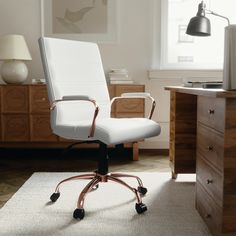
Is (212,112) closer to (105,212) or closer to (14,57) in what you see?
(105,212)

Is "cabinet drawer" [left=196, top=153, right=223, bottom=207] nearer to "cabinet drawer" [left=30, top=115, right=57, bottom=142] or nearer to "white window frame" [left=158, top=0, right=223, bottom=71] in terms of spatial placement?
"cabinet drawer" [left=30, top=115, right=57, bottom=142]

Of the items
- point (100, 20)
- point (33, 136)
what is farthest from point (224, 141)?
point (100, 20)

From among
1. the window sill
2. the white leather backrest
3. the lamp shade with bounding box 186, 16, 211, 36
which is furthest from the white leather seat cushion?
the window sill

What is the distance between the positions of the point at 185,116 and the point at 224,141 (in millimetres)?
1062

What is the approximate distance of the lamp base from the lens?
3.33m

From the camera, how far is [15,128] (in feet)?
10.8

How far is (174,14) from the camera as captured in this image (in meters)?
3.68

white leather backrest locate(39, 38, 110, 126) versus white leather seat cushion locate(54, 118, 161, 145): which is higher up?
white leather backrest locate(39, 38, 110, 126)

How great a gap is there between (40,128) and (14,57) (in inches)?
27.4

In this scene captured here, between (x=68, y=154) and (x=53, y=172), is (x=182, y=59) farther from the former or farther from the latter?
(x=53, y=172)

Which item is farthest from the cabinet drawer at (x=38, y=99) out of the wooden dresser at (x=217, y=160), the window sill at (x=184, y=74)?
the wooden dresser at (x=217, y=160)

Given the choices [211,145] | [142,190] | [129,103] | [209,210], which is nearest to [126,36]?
[129,103]

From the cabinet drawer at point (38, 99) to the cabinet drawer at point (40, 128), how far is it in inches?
2.6

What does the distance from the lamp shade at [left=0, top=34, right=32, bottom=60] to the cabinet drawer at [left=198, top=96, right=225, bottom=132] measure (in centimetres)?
201
